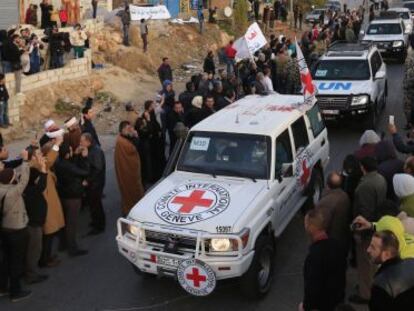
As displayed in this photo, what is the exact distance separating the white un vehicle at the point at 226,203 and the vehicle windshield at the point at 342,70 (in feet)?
20.5

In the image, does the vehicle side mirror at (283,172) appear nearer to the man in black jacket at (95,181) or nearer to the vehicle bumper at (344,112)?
the man in black jacket at (95,181)

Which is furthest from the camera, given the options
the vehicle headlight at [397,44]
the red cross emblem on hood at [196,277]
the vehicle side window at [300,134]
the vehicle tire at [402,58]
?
the vehicle tire at [402,58]

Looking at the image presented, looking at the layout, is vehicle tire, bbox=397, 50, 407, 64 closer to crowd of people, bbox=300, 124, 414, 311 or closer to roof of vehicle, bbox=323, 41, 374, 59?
roof of vehicle, bbox=323, 41, 374, 59

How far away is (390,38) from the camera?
83.0 ft

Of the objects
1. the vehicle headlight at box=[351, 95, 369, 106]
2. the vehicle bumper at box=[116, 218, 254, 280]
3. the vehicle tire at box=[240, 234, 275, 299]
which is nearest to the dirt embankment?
the vehicle headlight at box=[351, 95, 369, 106]

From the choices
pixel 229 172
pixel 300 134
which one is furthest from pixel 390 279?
pixel 300 134

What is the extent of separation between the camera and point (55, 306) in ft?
23.2

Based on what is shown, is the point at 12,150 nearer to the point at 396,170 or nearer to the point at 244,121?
the point at 244,121

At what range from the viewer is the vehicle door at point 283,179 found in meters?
7.60

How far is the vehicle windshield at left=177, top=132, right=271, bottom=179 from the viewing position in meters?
7.63

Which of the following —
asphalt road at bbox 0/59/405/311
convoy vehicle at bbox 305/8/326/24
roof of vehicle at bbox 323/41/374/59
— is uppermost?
convoy vehicle at bbox 305/8/326/24

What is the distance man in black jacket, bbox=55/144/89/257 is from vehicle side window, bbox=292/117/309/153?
2.95 metres

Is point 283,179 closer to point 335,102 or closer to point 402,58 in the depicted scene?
point 335,102

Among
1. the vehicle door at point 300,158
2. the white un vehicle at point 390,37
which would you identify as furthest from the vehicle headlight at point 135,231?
the white un vehicle at point 390,37
